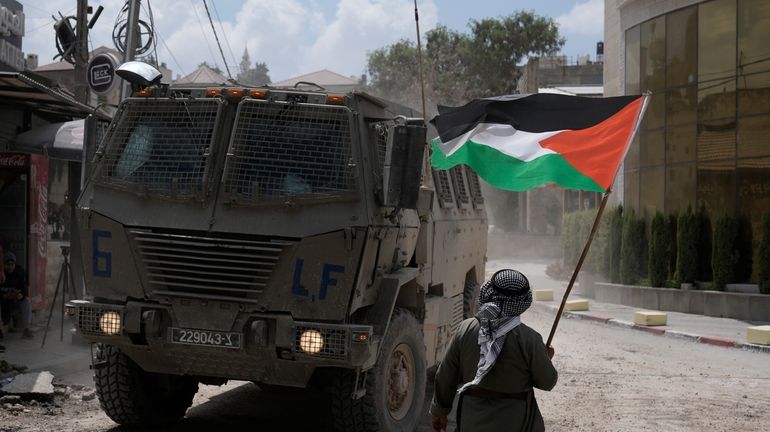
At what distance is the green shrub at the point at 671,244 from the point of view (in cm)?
1870

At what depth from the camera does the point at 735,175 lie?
1744 centimetres

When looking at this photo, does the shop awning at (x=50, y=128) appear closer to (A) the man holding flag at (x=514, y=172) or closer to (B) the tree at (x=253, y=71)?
(A) the man holding flag at (x=514, y=172)

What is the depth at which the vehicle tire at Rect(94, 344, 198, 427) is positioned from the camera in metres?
6.87

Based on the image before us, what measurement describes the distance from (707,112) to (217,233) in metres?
14.3

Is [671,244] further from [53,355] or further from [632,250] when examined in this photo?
[53,355]

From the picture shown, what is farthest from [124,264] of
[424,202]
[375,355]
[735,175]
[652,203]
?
[652,203]

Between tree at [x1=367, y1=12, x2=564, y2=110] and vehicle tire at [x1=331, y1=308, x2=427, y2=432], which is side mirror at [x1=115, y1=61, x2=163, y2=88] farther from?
tree at [x1=367, y1=12, x2=564, y2=110]

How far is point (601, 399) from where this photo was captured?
29.6ft

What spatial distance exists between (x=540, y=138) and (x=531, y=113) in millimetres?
392

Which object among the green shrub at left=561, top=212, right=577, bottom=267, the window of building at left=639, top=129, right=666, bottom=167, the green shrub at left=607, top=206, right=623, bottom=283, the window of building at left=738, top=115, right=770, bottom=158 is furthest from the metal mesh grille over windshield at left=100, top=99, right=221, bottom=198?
the green shrub at left=561, top=212, right=577, bottom=267

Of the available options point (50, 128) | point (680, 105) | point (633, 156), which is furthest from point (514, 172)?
point (633, 156)

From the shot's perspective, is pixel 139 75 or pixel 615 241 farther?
pixel 615 241

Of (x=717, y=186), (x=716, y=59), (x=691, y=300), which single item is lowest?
(x=691, y=300)

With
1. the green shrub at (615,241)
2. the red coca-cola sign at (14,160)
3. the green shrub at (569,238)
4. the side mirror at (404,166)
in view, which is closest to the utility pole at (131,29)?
the red coca-cola sign at (14,160)
